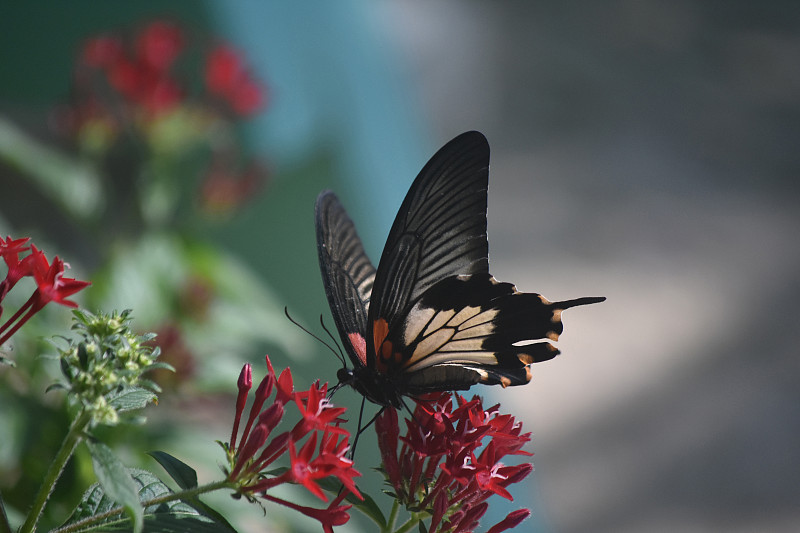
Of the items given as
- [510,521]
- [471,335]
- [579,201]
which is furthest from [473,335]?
[579,201]

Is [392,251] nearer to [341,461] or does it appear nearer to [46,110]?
[341,461]

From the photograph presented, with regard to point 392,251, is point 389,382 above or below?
below

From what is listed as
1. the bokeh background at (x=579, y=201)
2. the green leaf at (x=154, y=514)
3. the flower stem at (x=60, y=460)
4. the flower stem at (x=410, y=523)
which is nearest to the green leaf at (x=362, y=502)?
the flower stem at (x=410, y=523)

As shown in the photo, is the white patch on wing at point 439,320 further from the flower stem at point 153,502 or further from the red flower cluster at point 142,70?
the red flower cluster at point 142,70

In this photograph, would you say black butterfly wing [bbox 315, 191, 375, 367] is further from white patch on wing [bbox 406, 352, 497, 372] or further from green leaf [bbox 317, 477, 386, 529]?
green leaf [bbox 317, 477, 386, 529]

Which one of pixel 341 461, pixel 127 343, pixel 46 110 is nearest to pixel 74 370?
pixel 127 343

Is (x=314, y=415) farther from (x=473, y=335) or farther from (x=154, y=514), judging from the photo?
(x=473, y=335)

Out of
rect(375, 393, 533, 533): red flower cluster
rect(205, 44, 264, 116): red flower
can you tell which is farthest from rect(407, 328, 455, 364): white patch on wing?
rect(205, 44, 264, 116): red flower
